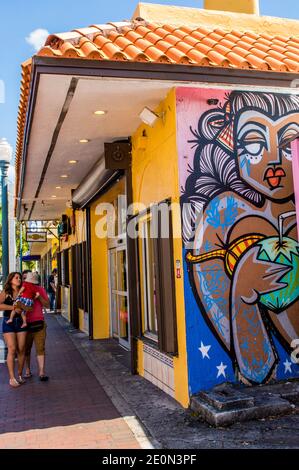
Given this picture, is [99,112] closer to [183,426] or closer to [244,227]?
[244,227]

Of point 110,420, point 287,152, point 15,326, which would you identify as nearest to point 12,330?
point 15,326

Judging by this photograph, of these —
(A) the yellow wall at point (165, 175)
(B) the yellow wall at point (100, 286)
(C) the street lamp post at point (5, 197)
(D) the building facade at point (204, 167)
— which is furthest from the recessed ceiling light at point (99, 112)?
(B) the yellow wall at point (100, 286)

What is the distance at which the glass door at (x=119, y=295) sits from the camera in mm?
9922

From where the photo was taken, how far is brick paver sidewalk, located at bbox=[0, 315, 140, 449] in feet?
15.3

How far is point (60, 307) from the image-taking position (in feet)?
66.9

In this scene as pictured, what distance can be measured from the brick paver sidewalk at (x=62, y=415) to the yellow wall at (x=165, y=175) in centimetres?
88

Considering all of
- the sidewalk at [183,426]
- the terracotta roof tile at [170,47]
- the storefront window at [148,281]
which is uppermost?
the terracotta roof tile at [170,47]

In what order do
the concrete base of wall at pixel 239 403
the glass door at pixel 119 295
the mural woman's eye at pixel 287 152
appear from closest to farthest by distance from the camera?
the concrete base of wall at pixel 239 403
the mural woman's eye at pixel 287 152
the glass door at pixel 119 295

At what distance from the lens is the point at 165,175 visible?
20.1 ft

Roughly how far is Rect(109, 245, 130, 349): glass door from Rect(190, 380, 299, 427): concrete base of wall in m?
4.40

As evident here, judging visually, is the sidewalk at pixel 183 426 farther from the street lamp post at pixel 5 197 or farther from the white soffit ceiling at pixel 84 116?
the street lamp post at pixel 5 197
